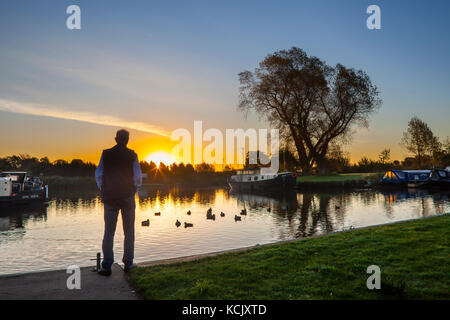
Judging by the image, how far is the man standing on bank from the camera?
5.95 meters

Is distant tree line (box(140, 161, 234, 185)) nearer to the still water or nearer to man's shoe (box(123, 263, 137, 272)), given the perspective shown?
the still water

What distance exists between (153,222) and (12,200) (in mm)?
15060

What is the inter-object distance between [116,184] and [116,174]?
0.18 m

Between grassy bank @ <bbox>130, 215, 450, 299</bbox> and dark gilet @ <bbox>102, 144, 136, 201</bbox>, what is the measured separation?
1.46 meters

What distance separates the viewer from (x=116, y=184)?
19.6 feet

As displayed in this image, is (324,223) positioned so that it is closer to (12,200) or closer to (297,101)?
(12,200)

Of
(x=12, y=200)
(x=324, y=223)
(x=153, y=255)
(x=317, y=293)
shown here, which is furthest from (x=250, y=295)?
(x=12, y=200)

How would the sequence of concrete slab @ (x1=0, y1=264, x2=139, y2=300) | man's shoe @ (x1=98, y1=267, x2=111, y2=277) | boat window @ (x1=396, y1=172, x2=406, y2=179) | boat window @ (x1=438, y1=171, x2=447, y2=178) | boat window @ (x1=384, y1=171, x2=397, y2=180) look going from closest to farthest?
concrete slab @ (x1=0, y1=264, x2=139, y2=300)
man's shoe @ (x1=98, y1=267, x2=111, y2=277)
boat window @ (x1=438, y1=171, x2=447, y2=178)
boat window @ (x1=396, y1=172, x2=406, y2=179)
boat window @ (x1=384, y1=171, x2=397, y2=180)

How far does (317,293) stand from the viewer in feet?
16.0

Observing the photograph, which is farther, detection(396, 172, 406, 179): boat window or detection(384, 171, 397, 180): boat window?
detection(384, 171, 397, 180): boat window

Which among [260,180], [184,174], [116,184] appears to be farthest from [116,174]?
[184,174]

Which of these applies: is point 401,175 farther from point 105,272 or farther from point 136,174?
point 105,272

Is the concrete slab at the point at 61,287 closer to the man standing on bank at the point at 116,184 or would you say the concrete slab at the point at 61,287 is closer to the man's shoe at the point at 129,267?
the man's shoe at the point at 129,267

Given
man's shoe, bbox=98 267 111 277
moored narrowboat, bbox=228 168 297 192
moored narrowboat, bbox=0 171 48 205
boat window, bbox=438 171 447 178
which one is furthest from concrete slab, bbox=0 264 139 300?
boat window, bbox=438 171 447 178
